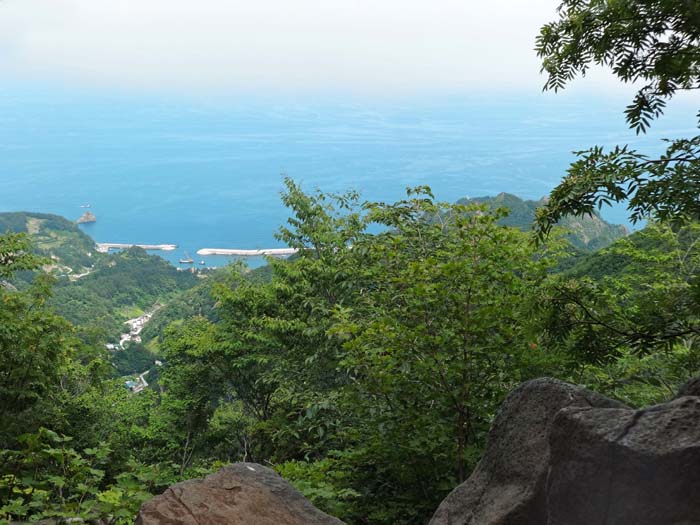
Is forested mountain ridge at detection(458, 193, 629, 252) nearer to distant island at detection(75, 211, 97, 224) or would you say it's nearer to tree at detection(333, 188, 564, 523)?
tree at detection(333, 188, 564, 523)

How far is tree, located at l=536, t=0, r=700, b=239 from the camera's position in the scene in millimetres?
3688

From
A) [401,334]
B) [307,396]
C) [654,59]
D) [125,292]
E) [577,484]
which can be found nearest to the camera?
[577,484]

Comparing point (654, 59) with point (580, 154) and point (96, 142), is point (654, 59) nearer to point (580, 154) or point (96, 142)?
point (580, 154)

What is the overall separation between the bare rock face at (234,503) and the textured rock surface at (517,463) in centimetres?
94

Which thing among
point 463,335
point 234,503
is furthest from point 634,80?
point 234,503

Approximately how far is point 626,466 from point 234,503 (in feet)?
8.44

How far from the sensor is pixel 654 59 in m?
4.45

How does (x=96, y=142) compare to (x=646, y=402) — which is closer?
(x=646, y=402)

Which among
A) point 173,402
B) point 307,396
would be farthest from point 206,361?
point 307,396

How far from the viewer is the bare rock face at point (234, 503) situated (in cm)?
381

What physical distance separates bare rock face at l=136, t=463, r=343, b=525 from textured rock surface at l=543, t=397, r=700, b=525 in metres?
1.90

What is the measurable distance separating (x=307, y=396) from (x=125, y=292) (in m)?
74.2

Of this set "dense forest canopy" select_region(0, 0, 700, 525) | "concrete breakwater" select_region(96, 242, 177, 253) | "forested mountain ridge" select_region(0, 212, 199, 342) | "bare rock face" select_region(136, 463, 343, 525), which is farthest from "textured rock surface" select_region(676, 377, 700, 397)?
"concrete breakwater" select_region(96, 242, 177, 253)

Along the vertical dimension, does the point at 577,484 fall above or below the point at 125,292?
above
